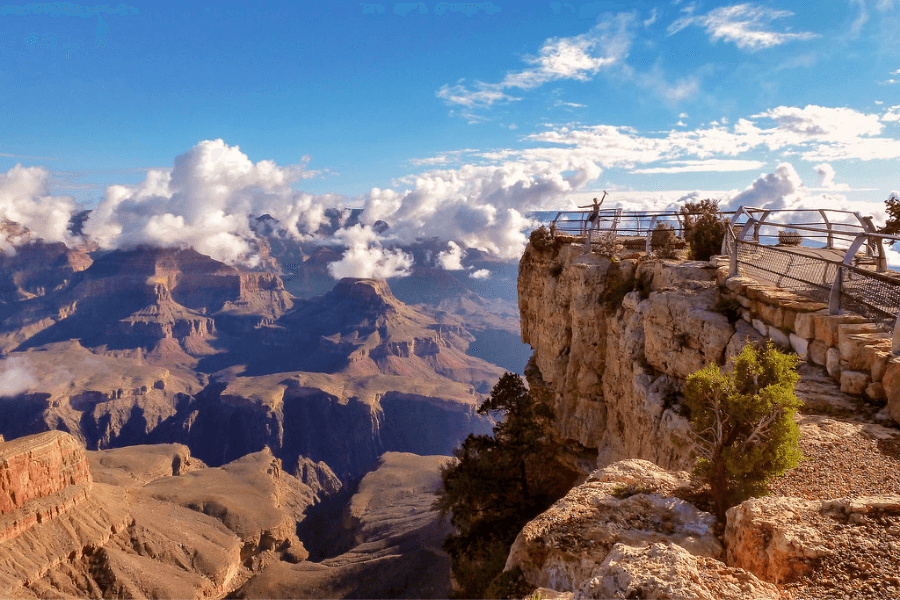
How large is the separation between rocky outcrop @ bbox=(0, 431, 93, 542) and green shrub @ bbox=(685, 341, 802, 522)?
260 feet

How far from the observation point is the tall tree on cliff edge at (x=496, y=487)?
68.3 ft

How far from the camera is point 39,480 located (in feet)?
214

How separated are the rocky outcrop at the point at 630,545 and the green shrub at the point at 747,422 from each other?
0.82 meters

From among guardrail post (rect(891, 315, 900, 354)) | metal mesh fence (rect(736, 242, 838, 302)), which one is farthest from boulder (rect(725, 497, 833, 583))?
metal mesh fence (rect(736, 242, 838, 302))

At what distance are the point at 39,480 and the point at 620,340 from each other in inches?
3223

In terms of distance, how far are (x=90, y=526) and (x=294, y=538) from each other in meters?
38.4

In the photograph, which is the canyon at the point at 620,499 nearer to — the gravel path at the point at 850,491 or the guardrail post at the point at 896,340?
the gravel path at the point at 850,491

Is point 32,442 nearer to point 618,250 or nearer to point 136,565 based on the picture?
point 136,565

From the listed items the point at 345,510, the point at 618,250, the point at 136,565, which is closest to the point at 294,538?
the point at 345,510

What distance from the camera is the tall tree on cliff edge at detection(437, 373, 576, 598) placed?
2083 centimetres

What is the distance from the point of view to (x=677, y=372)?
627 inches

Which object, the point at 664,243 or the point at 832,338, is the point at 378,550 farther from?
the point at 832,338

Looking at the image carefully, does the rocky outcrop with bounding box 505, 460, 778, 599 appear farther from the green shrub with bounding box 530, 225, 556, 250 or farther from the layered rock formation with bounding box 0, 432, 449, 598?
the layered rock formation with bounding box 0, 432, 449, 598

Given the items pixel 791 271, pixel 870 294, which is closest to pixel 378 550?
pixel 791 271
